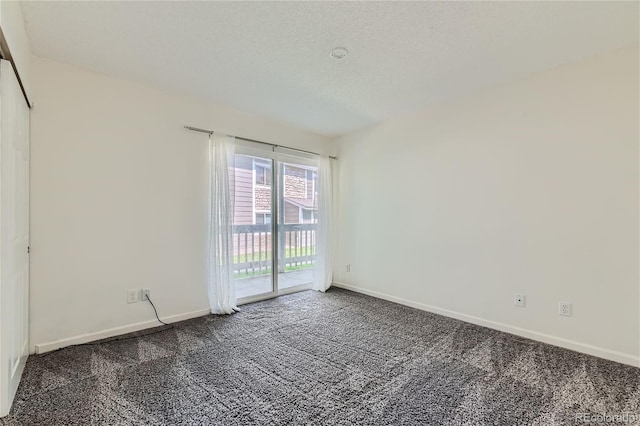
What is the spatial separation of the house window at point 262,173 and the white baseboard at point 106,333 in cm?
169

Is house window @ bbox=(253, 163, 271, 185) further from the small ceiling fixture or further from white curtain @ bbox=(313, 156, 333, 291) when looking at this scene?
the small ceiling fixture

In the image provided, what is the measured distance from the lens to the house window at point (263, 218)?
3910mm

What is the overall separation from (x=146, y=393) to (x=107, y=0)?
7.81ft

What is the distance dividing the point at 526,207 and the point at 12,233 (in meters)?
3.80

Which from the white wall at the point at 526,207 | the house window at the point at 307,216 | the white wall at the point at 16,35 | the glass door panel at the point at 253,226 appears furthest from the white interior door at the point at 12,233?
the white wall at the point at 526,207

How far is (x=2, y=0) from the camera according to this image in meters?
1.54

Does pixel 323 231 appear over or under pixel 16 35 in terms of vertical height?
under

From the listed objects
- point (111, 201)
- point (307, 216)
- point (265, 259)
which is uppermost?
point (111, 201)

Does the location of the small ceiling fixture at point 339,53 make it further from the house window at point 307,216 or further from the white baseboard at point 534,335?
the white baseboard at point 534,335

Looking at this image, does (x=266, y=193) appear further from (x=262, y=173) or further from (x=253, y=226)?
(x=253, y=226)

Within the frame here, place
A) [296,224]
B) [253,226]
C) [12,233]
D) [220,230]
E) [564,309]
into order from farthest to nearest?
1. [296,224]
2. [253,226]
3. [220,230]
4. [564,309]
5. [12,233]

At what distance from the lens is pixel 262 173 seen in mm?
3957

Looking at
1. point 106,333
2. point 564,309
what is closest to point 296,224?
point 106,333

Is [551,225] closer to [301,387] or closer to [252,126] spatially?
[301,387]
